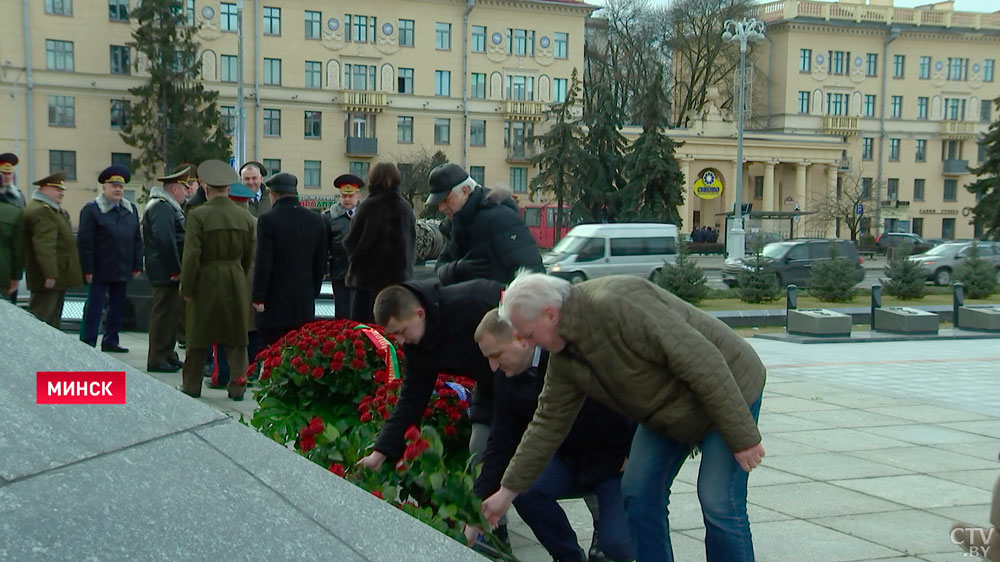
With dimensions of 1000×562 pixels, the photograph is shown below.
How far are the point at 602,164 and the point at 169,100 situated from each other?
22.4m

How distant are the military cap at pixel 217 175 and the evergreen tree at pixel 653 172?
41.5 meters

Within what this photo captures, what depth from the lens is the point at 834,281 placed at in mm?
23625

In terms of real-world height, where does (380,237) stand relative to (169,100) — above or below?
below

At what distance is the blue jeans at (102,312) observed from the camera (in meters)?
10.3

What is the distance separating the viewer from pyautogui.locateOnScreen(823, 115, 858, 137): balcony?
71.2 metres

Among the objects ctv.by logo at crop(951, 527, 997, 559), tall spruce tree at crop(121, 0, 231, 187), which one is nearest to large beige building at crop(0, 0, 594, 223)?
tall spruce tree at crop(121, 0, 231, 187)

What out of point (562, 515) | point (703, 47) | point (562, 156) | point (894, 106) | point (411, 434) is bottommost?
point (562, 515)

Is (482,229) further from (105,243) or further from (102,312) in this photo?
(102,312)

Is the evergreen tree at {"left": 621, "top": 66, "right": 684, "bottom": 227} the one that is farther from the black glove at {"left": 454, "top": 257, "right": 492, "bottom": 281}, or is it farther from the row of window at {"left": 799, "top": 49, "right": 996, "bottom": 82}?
the black glove at {"left": 454, "top": 257, "right": 492, "bottom": 281}

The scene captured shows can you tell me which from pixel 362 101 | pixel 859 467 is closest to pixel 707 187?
pixel 362 101

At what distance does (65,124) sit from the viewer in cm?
5406

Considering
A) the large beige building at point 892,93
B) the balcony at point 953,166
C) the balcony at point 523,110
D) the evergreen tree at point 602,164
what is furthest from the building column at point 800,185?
the evergreen tree at point 602,164

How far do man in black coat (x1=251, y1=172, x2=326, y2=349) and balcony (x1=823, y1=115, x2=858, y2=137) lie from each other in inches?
2661

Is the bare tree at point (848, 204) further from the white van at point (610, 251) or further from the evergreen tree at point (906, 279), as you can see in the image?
the evergreen tree at point (906, 279)
